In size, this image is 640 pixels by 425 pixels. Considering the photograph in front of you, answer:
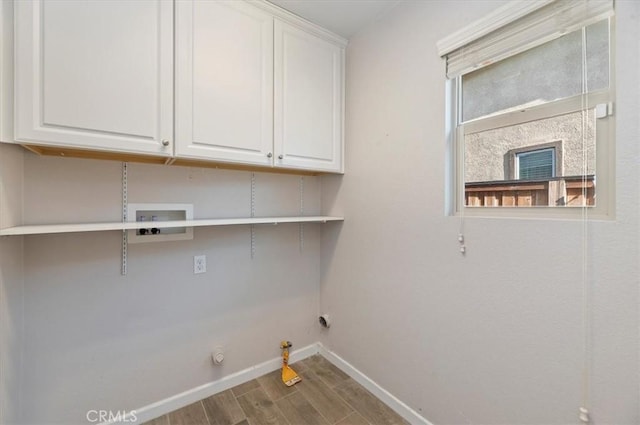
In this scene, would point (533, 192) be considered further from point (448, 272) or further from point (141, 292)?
point (141, 292)

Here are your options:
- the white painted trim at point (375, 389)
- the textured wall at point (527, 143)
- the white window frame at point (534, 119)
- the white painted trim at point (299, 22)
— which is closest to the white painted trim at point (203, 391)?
the white painted trim at point (375, 389)

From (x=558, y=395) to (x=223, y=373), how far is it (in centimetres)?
184

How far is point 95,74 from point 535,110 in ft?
6.37

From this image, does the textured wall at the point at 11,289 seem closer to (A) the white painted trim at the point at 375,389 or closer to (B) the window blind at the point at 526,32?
(A) the white painted trim at the point at 375,389

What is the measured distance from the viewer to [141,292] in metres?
1.55

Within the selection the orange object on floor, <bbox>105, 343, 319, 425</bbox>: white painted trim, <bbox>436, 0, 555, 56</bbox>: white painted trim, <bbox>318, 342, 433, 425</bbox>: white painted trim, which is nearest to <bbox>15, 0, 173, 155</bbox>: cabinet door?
<bbox>436, 0, 555, 56</bbox>: white painted trim

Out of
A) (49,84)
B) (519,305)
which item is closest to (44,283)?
(49,84)

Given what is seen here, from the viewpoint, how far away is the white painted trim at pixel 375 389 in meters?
1.53

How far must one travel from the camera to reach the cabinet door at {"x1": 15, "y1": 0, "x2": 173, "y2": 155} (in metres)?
1.04

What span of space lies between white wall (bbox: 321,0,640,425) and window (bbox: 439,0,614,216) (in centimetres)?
7

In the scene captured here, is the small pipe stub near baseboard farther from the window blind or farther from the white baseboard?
the window blind

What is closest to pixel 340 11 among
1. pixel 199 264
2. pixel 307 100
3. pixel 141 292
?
pixel 307 100

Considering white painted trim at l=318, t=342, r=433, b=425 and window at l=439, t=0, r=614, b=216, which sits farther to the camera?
white painted trim at l=318, t=342, r=433, b=425

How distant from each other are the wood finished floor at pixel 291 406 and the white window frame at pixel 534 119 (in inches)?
52.6
